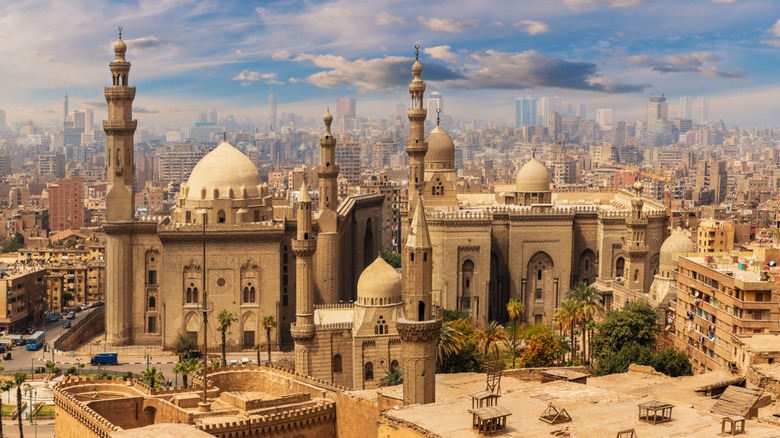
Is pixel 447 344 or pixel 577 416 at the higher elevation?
pixel 577 416

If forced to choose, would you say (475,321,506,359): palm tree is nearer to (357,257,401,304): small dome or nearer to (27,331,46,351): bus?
(357,257,401,304): small dome

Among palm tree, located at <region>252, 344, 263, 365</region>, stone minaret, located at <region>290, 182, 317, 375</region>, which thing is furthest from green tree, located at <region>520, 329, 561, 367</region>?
palm tree, located at <region>252, 344, 263, 365</region>

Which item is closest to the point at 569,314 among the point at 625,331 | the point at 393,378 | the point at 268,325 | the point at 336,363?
the point at 625,331

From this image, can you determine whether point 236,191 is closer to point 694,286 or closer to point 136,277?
point 136,277

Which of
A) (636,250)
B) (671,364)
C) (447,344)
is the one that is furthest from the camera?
(636,250)

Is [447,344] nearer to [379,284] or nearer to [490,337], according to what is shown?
[490,337]

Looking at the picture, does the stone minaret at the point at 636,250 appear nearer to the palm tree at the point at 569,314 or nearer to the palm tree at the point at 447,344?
the palm tree at the point at 569,314

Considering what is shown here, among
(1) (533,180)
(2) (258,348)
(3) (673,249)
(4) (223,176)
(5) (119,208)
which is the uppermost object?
(4) (223,176)
